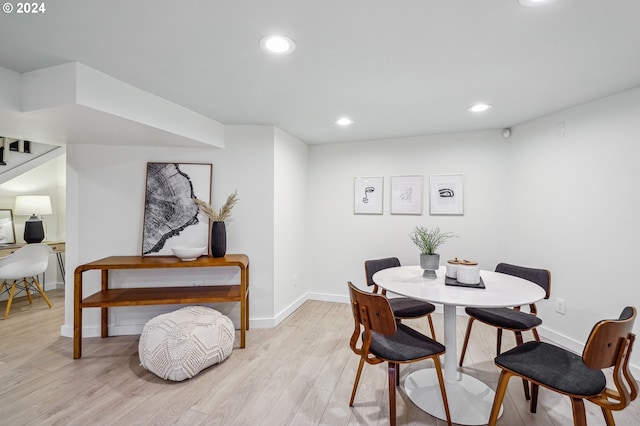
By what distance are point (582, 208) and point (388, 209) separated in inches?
75.4

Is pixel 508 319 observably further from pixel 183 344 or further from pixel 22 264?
pixel 22 264

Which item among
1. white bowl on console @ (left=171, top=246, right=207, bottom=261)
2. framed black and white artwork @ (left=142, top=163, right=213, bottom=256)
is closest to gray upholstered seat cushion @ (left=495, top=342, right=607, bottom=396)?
white bowl on console @ (left=171, top=246, right=207, bottom=261)

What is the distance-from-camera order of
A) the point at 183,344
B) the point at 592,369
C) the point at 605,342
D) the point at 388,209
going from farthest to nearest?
the point at 388,209 → the point at 183,344 → the point at 592,369 → the point at 605,342

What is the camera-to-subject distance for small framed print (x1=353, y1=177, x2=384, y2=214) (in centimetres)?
389

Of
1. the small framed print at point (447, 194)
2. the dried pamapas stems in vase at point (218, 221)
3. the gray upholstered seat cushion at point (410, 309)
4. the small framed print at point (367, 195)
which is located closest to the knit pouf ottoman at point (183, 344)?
the dried pamapas stems in vase at point (218, 221)

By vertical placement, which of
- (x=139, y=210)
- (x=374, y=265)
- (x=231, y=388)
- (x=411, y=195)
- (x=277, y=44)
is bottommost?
(x=231, y=388)

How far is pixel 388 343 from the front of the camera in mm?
1771

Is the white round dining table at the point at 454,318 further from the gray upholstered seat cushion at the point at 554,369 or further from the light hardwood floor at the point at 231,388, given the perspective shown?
the gray upholstered seat cushion at the point at 554,369

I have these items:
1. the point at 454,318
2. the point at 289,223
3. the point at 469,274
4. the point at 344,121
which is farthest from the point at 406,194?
the point at 454,318

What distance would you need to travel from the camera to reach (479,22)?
145 cm

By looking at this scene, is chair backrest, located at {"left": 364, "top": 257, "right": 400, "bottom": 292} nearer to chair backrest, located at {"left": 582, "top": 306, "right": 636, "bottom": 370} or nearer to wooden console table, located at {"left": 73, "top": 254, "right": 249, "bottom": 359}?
wooden console table, located at {"left": 73, "top": 254, "right": 249, "bottom": 359}

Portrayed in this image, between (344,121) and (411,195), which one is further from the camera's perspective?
(411,195)

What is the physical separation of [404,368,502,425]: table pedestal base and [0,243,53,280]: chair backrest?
4.60m

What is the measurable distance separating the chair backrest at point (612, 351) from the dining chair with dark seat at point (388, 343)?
0.67 metres
